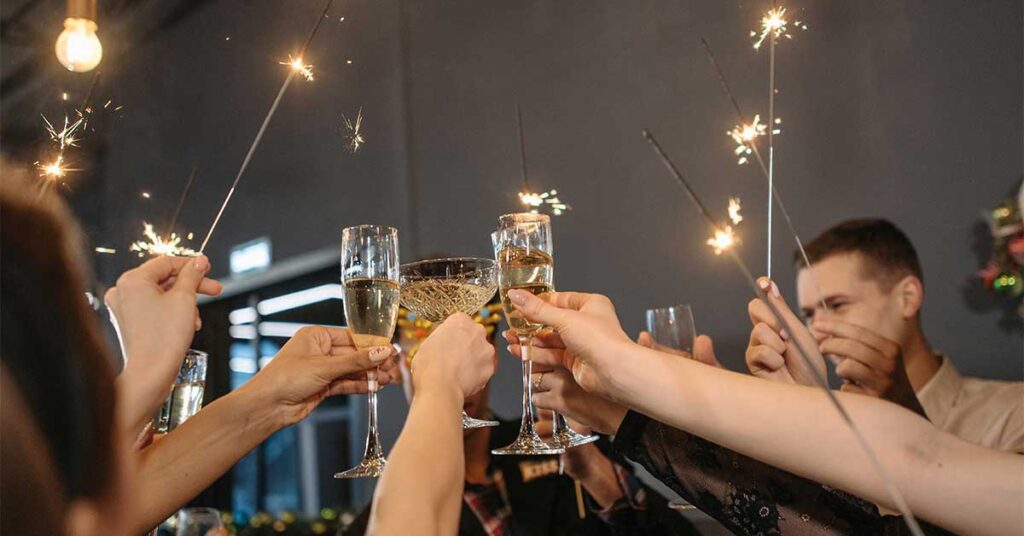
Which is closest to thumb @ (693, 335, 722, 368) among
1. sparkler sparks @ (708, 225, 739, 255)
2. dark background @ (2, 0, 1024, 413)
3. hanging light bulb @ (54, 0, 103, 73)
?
sparkler sparks @ (708, 225, 739, 255)

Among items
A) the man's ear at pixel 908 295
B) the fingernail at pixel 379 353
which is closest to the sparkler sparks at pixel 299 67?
the fingernail at pixel 379 353

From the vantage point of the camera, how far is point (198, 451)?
133cm

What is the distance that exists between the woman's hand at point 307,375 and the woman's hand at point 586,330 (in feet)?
0.89

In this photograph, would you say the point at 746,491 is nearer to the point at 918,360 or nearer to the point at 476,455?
the point at 918,360

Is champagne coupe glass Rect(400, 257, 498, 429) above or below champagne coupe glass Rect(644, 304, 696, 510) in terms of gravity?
above

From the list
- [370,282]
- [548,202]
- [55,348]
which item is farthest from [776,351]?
[548,202]

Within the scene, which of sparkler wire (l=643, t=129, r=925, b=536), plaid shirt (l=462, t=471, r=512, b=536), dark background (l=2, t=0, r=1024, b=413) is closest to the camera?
sparkler wire (l=643, t=129, r=925, b=536)

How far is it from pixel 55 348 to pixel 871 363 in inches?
71.4

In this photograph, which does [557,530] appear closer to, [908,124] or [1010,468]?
[908,124]

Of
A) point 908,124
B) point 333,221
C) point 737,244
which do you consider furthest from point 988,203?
point 333,221

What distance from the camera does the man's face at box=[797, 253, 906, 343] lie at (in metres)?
2.59

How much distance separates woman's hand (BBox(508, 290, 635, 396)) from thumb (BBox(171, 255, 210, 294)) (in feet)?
1.52

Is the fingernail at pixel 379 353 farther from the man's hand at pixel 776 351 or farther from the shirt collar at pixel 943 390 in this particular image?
the shirt collar at pixel 943 390

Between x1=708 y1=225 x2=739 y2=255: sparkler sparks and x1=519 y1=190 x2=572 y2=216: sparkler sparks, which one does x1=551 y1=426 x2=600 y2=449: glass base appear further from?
x1=519 y1=190 x2=572 y2=216: sparkler sparks
